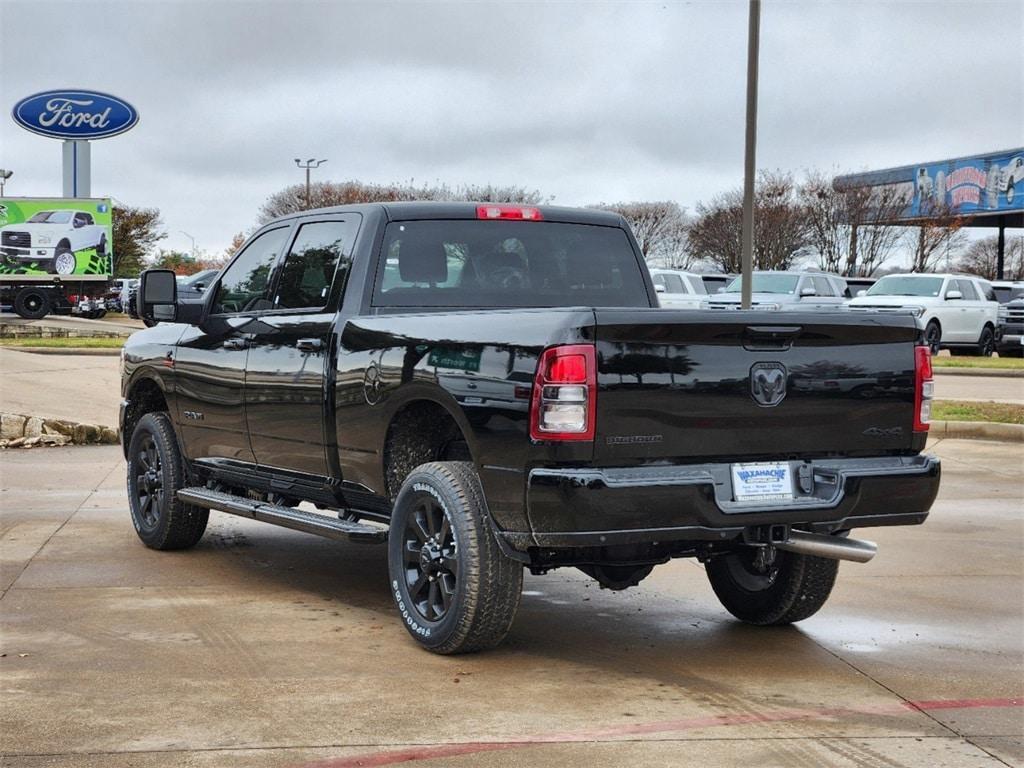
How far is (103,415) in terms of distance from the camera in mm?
15000

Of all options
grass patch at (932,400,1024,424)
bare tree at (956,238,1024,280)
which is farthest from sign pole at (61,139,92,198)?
bare tree at (956,238,1024,280)

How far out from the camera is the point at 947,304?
99.4 ft

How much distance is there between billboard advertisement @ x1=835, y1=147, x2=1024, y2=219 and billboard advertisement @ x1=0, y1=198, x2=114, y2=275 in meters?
29.9

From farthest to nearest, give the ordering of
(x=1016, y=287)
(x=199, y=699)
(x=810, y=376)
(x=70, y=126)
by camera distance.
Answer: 1. (x=70, y=126)
2. (x=1016, y=287)
3. (x=810, y=376)
4. (x=199, y=699)

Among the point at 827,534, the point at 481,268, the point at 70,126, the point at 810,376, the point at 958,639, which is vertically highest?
the point at 70,126

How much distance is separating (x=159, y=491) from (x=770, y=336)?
4278 mm

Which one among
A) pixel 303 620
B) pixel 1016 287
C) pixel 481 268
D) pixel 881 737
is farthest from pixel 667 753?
pixel 1016 287

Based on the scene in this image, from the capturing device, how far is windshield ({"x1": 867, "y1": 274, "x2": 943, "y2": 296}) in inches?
1196

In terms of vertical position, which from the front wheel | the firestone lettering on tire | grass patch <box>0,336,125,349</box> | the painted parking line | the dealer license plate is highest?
the front wheel

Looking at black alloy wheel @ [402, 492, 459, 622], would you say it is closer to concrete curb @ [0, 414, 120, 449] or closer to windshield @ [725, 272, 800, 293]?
concrete curb @ [0, 414, 120, 449]

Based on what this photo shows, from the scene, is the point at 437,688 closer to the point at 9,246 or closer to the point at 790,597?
the point at 790,597

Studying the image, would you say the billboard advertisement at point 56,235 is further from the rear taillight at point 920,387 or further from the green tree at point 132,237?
the rear taillight at point 920,387

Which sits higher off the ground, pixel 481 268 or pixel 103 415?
pixel 481 268

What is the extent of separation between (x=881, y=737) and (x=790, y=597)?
5.47 feet
